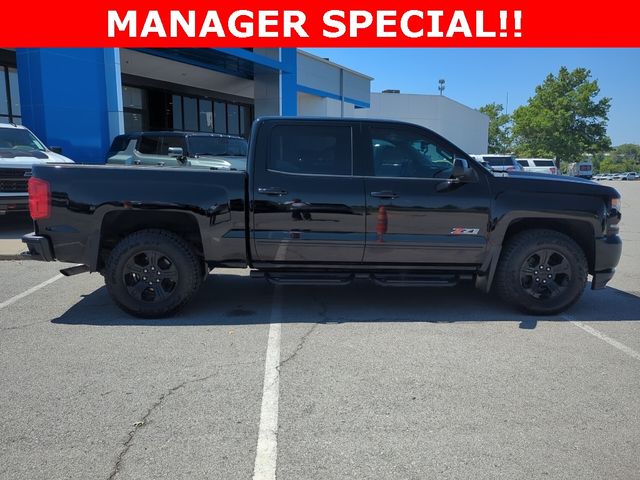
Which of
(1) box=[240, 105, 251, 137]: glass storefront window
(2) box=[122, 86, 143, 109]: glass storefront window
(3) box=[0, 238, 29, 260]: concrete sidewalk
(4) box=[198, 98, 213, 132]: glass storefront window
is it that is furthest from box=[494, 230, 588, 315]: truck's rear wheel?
(1) box=[240, 105, 251, 137]: glass storefront window

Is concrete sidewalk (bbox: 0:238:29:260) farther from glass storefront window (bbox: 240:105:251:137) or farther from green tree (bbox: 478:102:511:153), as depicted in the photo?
green tree (bbox: 478:102:511:153)

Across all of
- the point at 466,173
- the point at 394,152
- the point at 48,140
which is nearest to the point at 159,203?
the point at 394,152

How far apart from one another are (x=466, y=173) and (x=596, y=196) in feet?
4.76

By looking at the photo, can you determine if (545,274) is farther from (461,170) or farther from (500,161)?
(500,161)

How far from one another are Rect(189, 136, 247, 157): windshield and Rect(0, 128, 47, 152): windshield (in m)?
3.10

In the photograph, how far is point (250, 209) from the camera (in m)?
4.80

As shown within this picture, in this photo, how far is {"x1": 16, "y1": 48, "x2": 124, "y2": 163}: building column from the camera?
1272 centimetres

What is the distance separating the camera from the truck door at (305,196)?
480 cm

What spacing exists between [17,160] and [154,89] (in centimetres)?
1453

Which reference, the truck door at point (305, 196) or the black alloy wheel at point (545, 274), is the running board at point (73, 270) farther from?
the black alloy wheel at point (545, 274)

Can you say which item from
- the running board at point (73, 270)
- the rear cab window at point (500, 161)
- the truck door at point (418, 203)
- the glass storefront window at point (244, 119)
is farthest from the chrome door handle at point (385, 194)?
the glass storefront window at point (244, 119)

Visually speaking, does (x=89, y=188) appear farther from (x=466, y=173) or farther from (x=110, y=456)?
(x=466, y=173)

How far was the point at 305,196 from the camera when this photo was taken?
480 cm

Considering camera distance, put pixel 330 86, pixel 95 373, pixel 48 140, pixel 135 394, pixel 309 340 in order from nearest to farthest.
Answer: pixel 135 394 → pixel 95 373 → pixel 309 340 → pixel 48 140 → pixel 330 86
